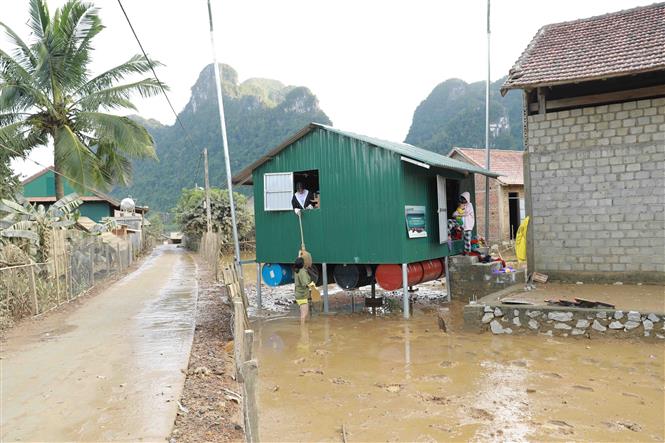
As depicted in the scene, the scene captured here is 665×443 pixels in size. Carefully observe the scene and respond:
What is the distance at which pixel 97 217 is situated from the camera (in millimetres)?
33156

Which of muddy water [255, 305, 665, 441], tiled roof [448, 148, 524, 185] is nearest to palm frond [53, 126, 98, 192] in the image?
muddy water [255, 305, 665, 441]

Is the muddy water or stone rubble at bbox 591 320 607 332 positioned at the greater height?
stone rubble at bbox 591 320 607 332

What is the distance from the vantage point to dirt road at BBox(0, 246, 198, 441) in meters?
5.02

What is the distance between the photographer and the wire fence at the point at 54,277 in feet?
33.9

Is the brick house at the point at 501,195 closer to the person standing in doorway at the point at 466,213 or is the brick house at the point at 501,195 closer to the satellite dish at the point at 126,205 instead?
the person standing in doorway at the point at 466,213

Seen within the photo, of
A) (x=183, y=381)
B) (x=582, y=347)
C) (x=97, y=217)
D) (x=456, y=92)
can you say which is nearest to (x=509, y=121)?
(x=456, y=92)

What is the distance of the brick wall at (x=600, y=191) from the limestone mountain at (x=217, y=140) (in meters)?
56.4

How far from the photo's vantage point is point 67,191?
123ft

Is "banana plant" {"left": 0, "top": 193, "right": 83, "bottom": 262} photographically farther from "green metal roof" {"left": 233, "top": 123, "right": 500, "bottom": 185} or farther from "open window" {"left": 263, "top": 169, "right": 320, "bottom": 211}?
"open window" {"left": 263, "top": 169, "right": 320, "bottom": 211}

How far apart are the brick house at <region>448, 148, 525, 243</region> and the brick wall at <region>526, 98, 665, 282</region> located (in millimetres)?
13893

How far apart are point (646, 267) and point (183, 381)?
10136 mm

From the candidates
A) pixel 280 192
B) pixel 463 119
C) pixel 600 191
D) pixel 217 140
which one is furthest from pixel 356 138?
pixel 217 140

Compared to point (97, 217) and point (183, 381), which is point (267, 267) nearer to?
point (183, 381)

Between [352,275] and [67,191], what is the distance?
31.2m
